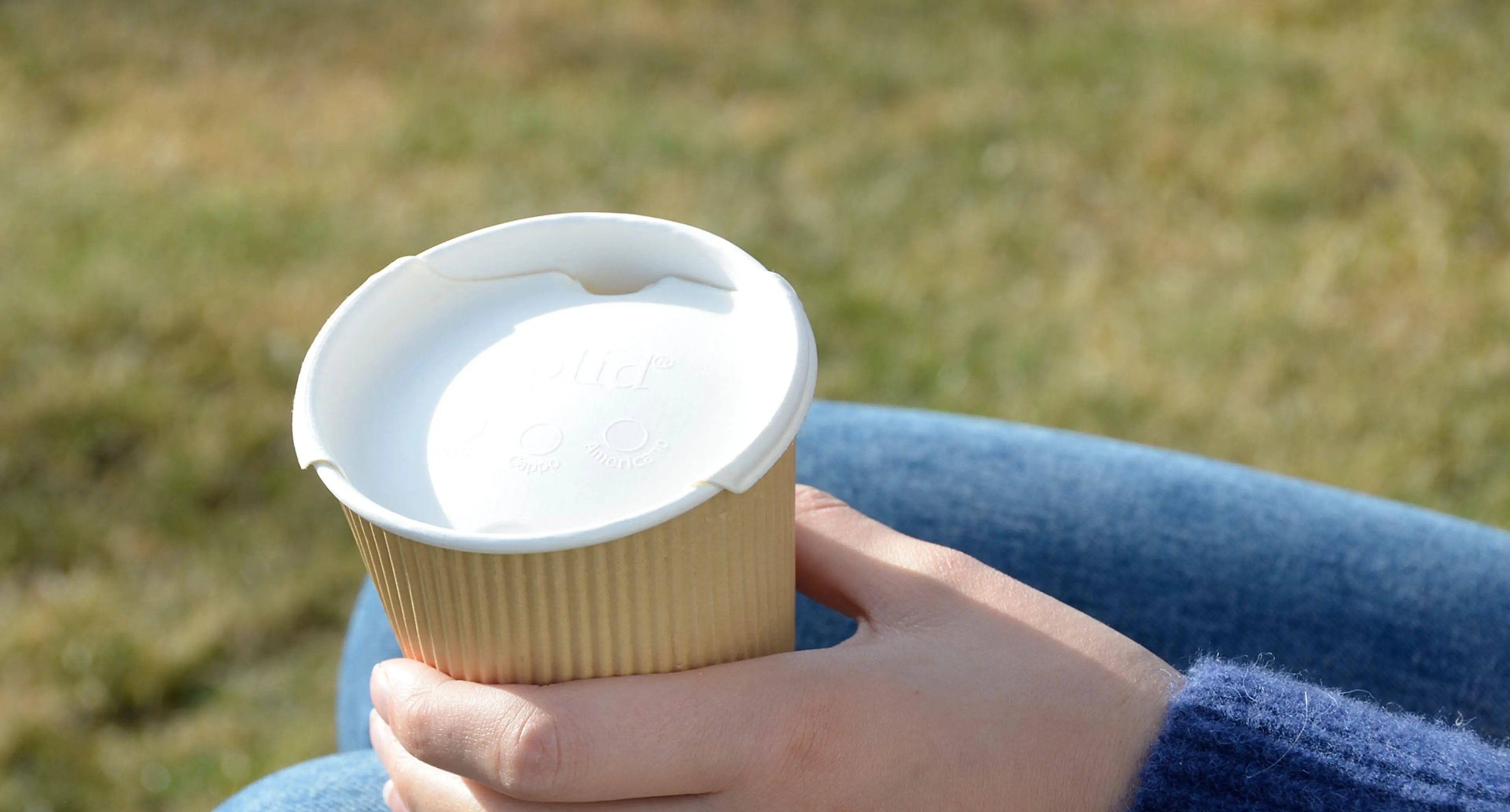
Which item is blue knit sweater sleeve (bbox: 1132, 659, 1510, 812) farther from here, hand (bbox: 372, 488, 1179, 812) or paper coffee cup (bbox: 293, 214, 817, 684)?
paper coffee cup (bbox: 293, 214, 817, 684)

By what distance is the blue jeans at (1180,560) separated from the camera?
1019 mm

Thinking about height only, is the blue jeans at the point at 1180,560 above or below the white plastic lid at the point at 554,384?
below

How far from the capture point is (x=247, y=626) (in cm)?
198

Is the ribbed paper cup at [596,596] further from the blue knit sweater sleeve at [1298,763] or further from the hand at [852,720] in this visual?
the blue knit sweater sleeve at [1298,763]

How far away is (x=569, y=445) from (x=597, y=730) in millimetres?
157

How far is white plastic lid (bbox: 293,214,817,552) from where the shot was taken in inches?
26.5

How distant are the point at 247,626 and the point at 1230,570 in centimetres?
150

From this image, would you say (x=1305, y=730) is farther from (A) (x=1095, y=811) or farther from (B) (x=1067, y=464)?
(B) (x=1067, y=464)

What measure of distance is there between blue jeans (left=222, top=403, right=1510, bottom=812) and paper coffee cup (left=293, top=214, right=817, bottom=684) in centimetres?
36

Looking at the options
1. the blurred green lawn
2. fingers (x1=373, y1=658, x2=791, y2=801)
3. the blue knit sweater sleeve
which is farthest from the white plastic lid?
the blurred green lawn

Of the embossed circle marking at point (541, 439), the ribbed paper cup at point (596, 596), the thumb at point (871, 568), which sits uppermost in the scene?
the embossed circle marking at point (541, 439)

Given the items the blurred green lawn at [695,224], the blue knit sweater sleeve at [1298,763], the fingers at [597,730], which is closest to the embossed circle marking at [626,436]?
the fingers at [597,730]

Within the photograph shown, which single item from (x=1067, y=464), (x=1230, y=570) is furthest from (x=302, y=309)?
(x=1230, y=570)

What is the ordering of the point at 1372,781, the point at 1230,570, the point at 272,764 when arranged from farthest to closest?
the point at 272,764
the point at 1230,570
the point at 1372,781
